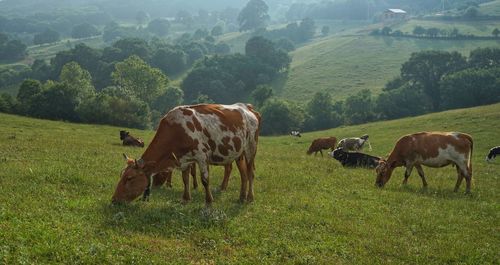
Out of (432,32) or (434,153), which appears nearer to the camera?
(434,153)

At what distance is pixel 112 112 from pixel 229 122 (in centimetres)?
5621

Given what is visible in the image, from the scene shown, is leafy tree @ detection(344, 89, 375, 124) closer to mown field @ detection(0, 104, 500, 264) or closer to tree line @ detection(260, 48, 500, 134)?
tree line @ detection(260, 48, 500, 134)

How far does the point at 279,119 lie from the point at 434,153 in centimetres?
6906

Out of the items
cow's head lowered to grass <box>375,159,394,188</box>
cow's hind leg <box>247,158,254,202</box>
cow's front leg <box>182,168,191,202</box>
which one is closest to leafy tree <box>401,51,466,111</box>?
cow's head lowered to grass <box>375,159,394,188</box>

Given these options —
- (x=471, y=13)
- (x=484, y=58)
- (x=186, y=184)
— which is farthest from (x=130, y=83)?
(x=471, y=13)

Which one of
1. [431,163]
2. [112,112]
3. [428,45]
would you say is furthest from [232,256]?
[428,45]

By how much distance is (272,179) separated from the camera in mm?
19766

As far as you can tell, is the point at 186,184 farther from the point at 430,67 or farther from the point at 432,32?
the point at 432,32

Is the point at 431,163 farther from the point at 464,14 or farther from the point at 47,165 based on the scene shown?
the point at 464,14

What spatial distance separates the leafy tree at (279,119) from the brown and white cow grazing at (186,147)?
74.8 metres

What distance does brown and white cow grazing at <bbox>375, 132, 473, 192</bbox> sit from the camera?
20.2m

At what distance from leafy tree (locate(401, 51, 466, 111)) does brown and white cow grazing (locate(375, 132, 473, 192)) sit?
8638 cm

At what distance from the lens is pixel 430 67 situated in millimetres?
103750

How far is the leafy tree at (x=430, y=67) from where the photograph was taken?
102m
